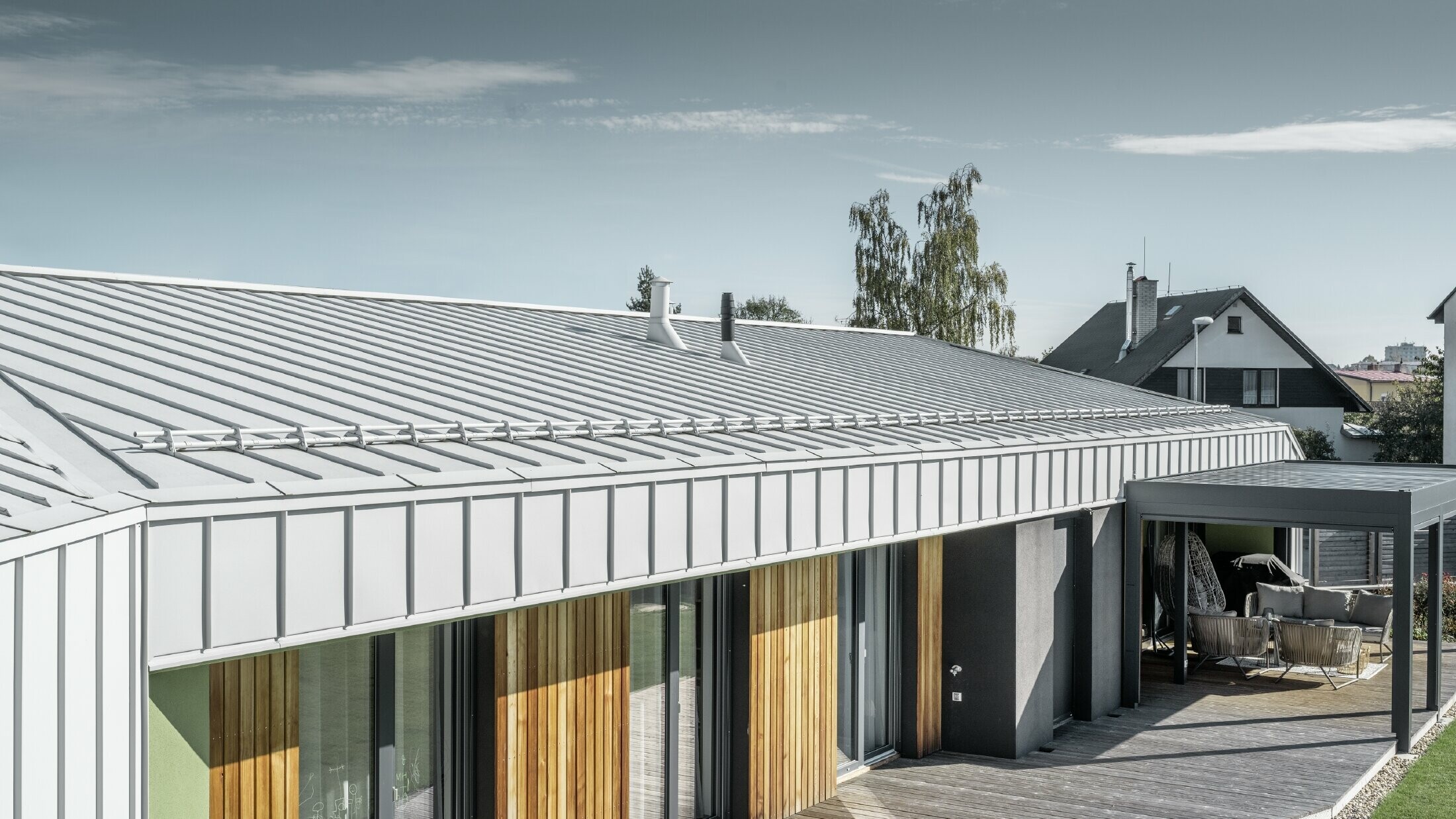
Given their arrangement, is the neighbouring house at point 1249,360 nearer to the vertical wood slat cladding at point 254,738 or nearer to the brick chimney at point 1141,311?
the brick chimney at point 1141,311

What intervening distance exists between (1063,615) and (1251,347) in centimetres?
3275

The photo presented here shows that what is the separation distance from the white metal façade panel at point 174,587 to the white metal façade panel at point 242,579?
5cm

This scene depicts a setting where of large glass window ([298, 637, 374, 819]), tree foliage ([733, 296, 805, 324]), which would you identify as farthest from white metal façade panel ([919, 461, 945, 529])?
tree foliage ([733, 296, 805, 324])

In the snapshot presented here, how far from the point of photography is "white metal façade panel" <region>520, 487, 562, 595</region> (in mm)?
5973

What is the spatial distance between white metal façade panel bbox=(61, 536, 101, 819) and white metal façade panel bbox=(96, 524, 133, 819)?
0.05 meters

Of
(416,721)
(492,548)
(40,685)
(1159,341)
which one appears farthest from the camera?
(1159,341)

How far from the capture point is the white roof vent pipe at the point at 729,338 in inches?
502

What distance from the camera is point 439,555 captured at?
551cm

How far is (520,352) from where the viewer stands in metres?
10.4

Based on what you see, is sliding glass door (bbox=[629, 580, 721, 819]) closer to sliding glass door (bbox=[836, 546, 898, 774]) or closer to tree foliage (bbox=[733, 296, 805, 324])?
sliding glass door (bbox=[836, 546, 898, 774])

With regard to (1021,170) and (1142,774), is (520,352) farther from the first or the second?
(1021,170)

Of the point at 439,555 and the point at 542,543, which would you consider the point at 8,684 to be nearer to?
the point at 439,555

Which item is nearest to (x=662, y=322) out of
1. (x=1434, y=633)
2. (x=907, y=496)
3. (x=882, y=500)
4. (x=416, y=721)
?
(x=907, y=496)

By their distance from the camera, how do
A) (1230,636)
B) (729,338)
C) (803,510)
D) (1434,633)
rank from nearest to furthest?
1. (803,510)
2. (1434,633)
3. (729,338)
4. (1230,636)
